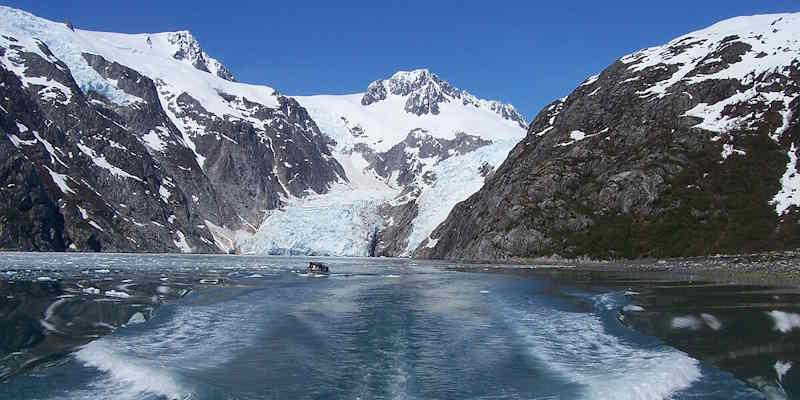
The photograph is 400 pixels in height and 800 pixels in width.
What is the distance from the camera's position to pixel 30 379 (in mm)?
22406

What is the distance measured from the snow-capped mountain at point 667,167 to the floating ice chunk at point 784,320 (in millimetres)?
73347

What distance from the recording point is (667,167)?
435 ft

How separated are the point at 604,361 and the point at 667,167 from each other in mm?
114785

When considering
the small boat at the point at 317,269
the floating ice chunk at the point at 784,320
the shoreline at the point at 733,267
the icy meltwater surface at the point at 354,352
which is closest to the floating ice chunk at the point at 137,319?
the icy meltwater surface at the point at 354,352

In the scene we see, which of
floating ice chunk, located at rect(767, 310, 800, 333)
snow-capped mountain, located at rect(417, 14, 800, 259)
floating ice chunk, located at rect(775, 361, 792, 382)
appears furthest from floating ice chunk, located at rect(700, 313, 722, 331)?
snow-capped mountain, located at rect(417, 14, 800, 259)

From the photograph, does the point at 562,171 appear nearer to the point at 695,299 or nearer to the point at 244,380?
the point at 695,299

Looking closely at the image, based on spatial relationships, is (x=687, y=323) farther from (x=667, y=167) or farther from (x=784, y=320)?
(x=667, y=167)

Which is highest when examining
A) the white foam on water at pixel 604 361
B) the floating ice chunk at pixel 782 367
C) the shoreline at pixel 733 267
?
the shoreline at pixel 733 267

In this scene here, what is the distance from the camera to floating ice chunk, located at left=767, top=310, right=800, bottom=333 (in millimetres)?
31938

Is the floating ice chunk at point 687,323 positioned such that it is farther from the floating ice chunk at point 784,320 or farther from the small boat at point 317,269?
the small boat at point 317,269

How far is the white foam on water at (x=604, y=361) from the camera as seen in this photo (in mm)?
22578

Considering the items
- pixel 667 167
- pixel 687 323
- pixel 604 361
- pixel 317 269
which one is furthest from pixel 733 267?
pixel 604 361

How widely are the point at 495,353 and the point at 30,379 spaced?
17995 millimetres

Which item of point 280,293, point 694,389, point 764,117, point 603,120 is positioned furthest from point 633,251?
point 694,389
